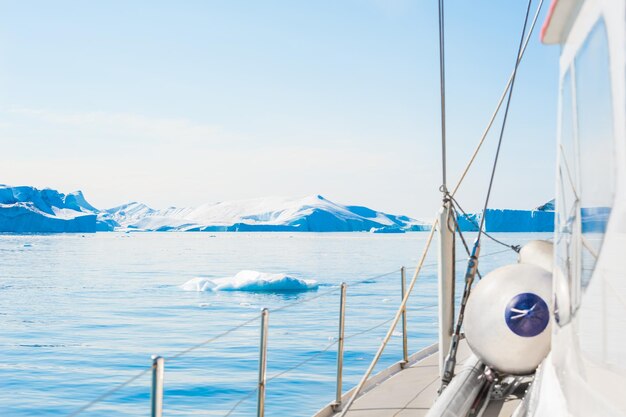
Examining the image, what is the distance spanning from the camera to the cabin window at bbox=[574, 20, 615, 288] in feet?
3.81

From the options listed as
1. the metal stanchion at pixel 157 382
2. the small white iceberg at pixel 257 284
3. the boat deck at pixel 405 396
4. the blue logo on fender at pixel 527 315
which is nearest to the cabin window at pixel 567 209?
the metal stanchion at pixel 157 382

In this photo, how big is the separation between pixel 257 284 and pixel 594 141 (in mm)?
23656

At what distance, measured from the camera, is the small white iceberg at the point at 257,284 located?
23844mm

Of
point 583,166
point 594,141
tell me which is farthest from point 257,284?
point 594,141

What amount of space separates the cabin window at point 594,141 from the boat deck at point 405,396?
2479mm

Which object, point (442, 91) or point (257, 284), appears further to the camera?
point (257, 284)

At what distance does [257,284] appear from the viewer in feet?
80.8

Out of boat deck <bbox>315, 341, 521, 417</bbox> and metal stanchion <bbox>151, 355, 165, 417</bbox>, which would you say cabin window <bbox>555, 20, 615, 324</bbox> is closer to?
metal stanchion <bbox>151, 355, 165, 417</bbox>

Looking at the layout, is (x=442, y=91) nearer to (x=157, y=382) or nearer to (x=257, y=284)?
(x=157, y=382)

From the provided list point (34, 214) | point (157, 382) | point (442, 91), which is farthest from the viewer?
point (34, 214)

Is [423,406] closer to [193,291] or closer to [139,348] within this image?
[139,348]

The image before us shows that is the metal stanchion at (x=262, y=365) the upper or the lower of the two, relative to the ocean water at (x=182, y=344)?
upper

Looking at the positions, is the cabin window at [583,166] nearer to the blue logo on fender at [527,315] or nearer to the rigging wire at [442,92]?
the blue logo on fender at [527,315]

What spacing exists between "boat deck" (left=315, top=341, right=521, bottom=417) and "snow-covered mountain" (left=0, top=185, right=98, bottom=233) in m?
87.0
